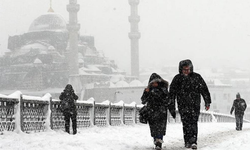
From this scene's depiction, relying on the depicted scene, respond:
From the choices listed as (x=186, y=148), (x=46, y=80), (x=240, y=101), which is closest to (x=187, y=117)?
(x=186, y=148)

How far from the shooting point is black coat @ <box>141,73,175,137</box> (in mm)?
6230

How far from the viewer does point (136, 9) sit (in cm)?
7862

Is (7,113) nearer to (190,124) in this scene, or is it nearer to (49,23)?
(190,124)

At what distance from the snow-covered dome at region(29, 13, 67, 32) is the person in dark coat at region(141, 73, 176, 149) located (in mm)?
79983

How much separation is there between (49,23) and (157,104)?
8243 cm

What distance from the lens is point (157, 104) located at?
6.32m

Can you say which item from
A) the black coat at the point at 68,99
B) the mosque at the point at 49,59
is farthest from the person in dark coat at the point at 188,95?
the mosque at the point at 49,59

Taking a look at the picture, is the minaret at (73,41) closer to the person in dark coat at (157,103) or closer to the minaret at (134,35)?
the minaret at (134,35)

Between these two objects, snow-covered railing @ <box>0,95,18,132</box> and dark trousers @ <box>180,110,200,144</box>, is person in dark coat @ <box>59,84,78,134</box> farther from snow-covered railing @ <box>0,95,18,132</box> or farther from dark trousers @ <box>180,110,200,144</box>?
dark trousers @ <box>180,110,200,144</box>

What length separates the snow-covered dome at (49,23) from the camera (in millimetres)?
86000

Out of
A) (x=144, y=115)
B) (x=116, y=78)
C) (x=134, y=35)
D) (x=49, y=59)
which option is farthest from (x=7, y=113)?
(x=116, y=78)

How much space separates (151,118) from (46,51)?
7480 cm

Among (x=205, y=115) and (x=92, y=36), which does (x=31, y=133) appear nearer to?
(x=205, y=115)

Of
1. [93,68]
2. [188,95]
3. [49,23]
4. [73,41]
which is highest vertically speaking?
[49,23]
